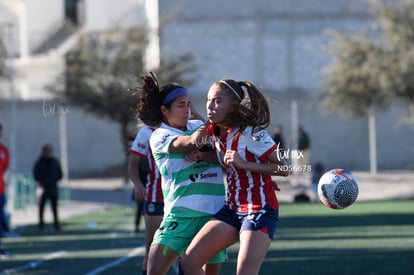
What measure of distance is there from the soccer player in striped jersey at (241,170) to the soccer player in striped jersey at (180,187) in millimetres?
190

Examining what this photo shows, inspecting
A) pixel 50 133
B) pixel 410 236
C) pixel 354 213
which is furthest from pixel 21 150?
pixel 410 236

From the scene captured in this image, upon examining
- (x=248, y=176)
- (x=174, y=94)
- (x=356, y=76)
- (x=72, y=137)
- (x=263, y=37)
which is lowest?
(x=72, y=137)

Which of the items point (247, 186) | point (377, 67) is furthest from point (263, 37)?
point (247, 186)

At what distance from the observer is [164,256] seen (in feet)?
26.0

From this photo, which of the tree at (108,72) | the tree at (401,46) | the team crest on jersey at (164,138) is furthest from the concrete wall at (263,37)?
the team crest on jersey at (164,138)

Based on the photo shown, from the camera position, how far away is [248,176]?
307 inches

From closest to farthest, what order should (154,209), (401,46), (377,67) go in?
1. (154,209)
2. (401,46)
3. (377,67)

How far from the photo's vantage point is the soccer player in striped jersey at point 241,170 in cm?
768

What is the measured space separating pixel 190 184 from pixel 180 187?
3.3 inches

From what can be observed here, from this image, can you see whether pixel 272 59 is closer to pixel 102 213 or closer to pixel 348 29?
pixel 348 29

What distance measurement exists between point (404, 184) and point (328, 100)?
3848 mm

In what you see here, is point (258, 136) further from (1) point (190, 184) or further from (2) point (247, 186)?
(1) point (190, 184)

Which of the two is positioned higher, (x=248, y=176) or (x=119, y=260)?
(x=248, y=176)

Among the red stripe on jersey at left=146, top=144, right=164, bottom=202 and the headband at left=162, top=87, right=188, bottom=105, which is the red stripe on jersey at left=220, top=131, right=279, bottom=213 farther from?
the red stripe on jersey at left=146, top=144, right=164, bottom=202
